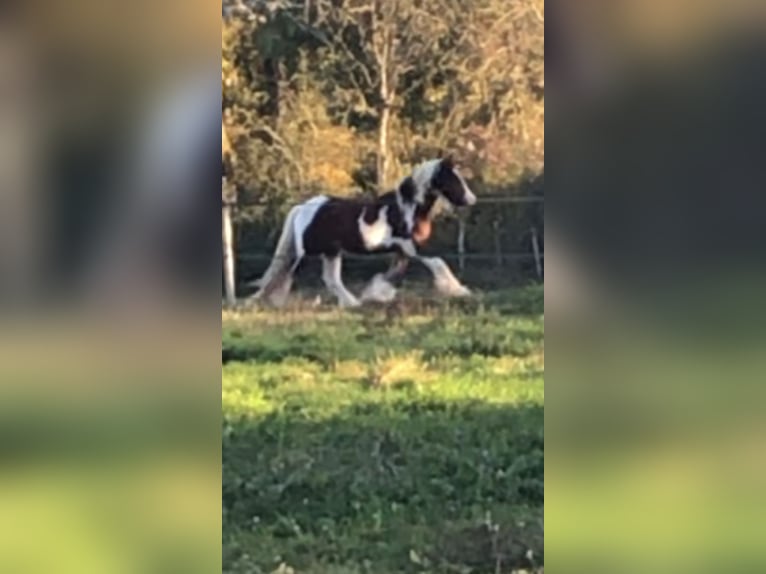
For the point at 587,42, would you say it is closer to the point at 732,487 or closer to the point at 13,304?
the point at 732,487

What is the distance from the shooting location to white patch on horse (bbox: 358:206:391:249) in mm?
4191

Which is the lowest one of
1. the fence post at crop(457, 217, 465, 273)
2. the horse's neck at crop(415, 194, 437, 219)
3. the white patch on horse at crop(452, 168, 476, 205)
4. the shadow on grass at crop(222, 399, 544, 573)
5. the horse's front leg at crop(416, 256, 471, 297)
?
the shadow on grass at crop(222, 399, 544, 573)

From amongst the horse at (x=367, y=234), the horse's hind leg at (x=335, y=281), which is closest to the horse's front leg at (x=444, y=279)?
the horse at (x=367, y=234)

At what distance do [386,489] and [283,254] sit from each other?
0.91 meters

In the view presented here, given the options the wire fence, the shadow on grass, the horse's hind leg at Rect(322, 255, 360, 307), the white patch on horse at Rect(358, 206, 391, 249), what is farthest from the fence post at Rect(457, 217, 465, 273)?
the shadow on grass

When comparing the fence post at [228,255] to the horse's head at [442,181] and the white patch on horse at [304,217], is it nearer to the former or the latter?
the white patch on horse at [304,217]

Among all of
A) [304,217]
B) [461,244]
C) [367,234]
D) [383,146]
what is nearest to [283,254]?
[304,217]

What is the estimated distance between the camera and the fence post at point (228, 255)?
4.15m

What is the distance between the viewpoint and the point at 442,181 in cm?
416

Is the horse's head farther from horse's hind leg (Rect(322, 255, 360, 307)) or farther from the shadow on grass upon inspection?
the shadow on grass

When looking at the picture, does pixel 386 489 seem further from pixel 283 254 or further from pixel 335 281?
pixel 283 254

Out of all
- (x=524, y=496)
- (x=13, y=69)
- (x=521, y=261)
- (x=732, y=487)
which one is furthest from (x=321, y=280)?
(x=732, y=487)

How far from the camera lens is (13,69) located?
163 inches

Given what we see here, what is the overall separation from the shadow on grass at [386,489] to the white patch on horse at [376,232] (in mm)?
571
